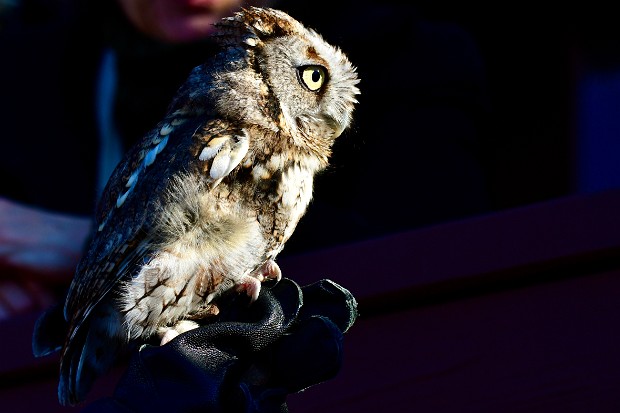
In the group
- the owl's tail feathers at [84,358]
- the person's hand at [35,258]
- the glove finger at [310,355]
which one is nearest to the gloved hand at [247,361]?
the glove finger at [310,355]

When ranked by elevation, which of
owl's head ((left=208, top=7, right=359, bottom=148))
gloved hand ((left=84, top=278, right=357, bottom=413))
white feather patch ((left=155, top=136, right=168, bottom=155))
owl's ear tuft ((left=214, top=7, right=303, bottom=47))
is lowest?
gloved hand ((left=84, top=278, right=357, bottom=413))

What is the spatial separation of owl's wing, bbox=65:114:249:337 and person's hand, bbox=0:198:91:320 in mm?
955

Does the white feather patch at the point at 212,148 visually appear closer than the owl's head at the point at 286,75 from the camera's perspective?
Yes

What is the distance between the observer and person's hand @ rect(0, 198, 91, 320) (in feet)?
8.29

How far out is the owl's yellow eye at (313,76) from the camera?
162 cm

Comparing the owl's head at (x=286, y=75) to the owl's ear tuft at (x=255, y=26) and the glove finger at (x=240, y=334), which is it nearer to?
the owl's ear tuft at (x=255, y=26)

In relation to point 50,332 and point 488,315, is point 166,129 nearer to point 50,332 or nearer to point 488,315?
point 50,332

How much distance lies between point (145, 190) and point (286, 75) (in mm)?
341

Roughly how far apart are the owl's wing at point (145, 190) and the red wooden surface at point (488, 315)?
563 millimetres

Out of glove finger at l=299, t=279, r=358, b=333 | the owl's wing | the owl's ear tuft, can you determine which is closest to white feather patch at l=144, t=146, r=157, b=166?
the owl's wing

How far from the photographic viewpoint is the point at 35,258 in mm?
2514

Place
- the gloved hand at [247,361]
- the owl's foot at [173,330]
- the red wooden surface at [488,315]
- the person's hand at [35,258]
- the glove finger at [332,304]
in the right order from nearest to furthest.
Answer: the gloved hand at [247,361] → the glove finger at [332,304] → the owl's foot at [173,330] → the red wooden surface at [488,315] → the person's hand at [35,258]

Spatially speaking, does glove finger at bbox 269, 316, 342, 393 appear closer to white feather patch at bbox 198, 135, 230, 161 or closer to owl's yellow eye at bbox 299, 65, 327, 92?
white feather patch at bbox 198, 135, 230, 161

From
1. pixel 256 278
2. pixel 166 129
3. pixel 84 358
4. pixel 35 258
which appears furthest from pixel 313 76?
pixel 35 258
